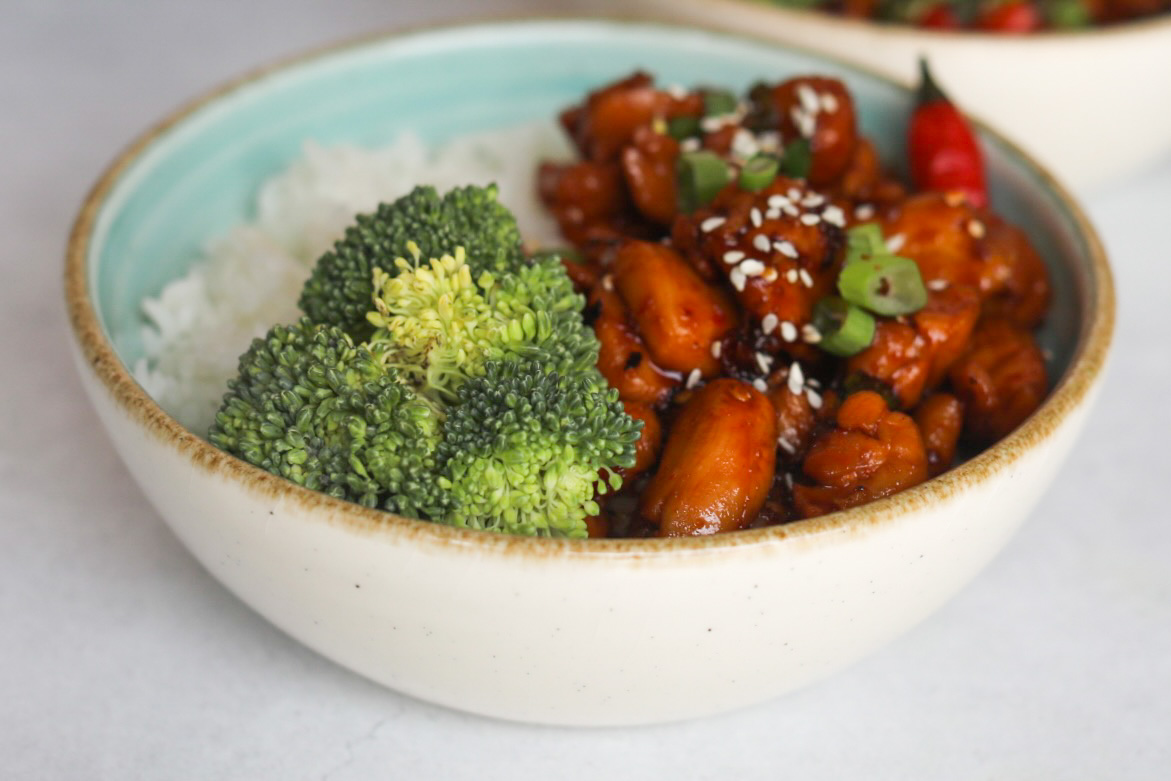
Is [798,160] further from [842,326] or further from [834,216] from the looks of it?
[842,326]

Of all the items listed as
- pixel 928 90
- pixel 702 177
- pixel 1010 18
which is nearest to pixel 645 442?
pixel 702 177

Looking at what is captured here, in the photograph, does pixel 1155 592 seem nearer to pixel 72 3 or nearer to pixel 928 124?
pixel 928 124

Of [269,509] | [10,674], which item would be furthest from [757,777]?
[10,674]

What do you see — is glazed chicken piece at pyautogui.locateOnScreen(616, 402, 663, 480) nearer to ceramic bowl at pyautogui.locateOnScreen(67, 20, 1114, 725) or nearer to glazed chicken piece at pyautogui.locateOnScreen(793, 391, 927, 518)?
glazed chicken piece at pyautogui.locateOnScreen(793, 391, 927, 518)

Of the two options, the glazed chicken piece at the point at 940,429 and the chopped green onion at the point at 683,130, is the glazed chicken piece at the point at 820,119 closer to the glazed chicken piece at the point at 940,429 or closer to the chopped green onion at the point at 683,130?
the chopped green onion at the point at 683,130

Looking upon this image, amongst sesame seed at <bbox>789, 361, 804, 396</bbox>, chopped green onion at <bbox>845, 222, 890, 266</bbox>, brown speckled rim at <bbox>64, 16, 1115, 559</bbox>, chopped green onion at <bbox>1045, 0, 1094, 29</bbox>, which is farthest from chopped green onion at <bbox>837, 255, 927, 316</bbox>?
chopped green onion at <bbox>1045, 0, 1094, 29</bbox>
